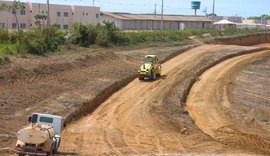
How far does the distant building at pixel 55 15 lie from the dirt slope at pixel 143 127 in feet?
118

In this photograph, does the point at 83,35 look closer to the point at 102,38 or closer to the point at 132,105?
the point at 102,38

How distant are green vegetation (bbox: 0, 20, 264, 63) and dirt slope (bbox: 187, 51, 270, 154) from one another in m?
14.1

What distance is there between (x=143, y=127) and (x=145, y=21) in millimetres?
66879

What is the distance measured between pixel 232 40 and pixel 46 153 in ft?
229

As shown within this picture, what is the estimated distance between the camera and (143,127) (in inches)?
1097

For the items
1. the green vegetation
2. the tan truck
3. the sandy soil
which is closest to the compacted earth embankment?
the sandy soil

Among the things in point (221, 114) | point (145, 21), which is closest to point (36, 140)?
point (221, 114)

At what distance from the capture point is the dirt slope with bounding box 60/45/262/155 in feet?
75.9

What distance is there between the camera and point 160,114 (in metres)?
31.2

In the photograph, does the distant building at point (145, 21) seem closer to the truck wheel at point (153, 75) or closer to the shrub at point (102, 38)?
the shrub at point (102, 38)

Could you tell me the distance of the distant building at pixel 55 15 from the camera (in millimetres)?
74156

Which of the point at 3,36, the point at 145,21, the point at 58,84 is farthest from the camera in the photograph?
the point at 145,21

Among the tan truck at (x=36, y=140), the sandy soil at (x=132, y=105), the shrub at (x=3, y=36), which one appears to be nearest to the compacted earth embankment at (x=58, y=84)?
the sandy soil at (x=132, y=105)

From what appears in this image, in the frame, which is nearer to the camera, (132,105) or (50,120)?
(50,120)
